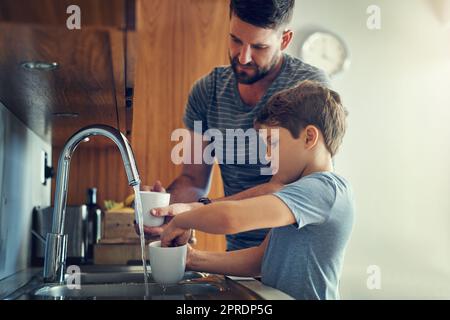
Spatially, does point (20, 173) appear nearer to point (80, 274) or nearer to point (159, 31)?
point (80, 274)

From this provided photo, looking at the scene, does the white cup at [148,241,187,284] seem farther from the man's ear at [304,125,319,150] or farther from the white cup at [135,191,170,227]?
the man's ear at [304,125,319,150]

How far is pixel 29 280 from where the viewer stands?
817 mm

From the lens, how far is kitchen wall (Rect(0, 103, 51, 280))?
2.83 feet

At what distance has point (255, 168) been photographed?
48.4 inches

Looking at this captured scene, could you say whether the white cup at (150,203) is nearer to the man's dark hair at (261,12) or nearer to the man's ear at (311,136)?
the man's ear at (311,136)

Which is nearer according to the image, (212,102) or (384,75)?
(212,102)

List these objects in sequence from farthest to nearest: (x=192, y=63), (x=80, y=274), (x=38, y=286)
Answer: (x=192, y=63)
(x=80, y=274)
(x=38, y=286)

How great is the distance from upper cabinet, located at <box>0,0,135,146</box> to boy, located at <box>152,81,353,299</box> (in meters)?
0.21

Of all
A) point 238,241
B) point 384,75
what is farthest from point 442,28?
point 238,241

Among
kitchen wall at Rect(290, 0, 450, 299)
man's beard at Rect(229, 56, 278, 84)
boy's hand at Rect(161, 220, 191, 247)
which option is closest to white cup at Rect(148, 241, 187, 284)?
boy's hand at Rect(161, 220, 191, 247)

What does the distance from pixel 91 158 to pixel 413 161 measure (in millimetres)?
1278

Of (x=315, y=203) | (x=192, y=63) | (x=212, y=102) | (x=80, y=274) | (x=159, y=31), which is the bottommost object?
(x=80, y=274)

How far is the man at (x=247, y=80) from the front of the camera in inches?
48.1

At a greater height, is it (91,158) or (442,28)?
(442,28)
